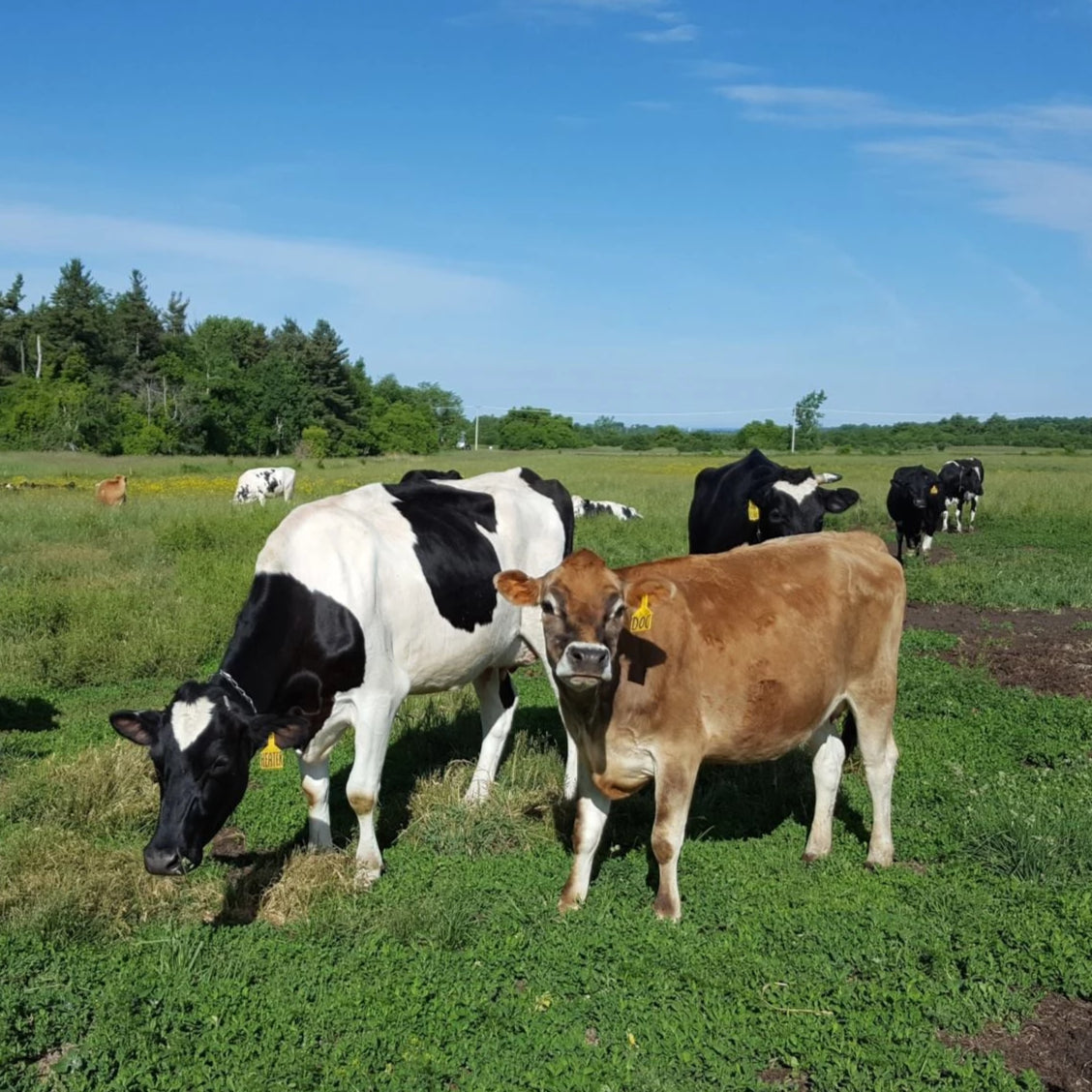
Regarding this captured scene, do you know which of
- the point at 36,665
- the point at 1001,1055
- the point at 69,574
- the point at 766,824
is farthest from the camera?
the point at 69,574

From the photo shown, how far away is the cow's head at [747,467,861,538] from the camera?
11.6m

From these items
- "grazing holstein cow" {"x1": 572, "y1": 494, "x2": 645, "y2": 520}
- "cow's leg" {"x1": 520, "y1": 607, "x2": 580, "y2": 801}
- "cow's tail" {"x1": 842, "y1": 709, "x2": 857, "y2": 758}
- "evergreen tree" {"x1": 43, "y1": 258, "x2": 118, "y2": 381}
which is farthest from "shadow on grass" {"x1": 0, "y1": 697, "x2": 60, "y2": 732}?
"evergreen tree" {"x1": 43, "y1": 258, "x2": 118, "y2": 381}

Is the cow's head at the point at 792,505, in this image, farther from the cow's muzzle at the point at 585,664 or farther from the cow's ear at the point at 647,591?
the cow's muzzle at the point at 585,664

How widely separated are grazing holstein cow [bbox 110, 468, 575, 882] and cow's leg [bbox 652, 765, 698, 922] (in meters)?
1.78

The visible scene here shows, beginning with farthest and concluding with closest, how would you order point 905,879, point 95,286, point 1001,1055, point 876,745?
point 95,286 < point 876,745 < point 905,879 < point 1001,1055

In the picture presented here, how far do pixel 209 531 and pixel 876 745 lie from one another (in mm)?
14815

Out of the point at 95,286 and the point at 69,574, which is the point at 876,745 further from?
the point at 95,286

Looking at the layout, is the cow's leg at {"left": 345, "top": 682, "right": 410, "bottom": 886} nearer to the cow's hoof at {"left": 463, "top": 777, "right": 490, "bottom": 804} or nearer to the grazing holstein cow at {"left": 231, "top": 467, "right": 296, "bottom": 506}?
the cow's hoof at {"left": 463, "top": 777, "right": 490, "bottom": 804}

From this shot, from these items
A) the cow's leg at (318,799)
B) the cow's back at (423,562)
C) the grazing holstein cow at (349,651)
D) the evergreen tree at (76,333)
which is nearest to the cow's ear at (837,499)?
the cow's back at (423,562)

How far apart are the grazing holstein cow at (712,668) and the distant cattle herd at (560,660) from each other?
12 mm

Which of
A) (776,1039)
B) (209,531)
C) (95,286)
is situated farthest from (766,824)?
(95,286)

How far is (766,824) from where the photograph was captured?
23.3 ft

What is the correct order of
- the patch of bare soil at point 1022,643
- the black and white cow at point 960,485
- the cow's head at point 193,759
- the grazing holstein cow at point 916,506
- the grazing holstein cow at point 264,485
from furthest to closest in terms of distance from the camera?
the grazing holstein cow at point 264,485
the black and white cow at point 960,485
the grazing holstein cow at point 916,506
the patch of bare soil at point 1022,643
the cow's head at point 193,759

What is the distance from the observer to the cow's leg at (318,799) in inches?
256
